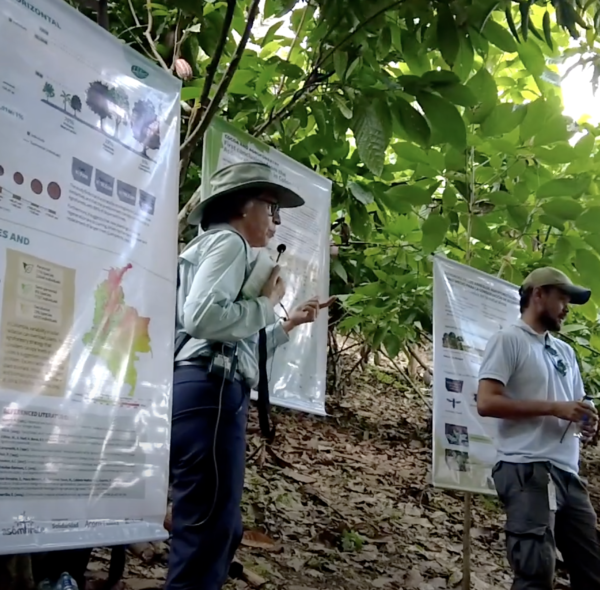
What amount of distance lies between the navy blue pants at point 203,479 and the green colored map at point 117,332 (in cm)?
47

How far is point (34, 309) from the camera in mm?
1279

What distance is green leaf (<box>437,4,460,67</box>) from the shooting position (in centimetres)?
181

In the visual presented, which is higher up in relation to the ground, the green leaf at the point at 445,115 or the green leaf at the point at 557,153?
the green leaf at the point at 557,153

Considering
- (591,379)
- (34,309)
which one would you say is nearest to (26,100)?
(34,309)

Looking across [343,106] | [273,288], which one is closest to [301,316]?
[273,288]

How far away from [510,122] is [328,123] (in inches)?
32.8

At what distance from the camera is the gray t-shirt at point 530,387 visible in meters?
2.71

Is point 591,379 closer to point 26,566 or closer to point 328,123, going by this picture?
point 328,123

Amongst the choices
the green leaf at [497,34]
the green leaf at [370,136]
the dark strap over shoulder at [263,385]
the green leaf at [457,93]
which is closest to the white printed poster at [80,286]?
the dark strap over shoulder at [263,385]

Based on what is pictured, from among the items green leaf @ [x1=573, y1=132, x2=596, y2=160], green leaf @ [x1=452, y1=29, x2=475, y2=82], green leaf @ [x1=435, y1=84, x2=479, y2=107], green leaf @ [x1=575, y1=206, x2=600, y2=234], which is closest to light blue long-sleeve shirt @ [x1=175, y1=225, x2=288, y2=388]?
green leaf @ [x1=435, y1=84, x2=479, y2=107]

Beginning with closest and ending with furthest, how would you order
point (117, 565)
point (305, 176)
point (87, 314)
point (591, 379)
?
point (87, 314)
point (117, 565)
point (305, 176)
point (591, 379)

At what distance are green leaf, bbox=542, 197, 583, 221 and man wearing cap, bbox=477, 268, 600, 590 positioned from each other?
0.26 metres

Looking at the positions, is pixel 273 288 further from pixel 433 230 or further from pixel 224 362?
pixel 433 230

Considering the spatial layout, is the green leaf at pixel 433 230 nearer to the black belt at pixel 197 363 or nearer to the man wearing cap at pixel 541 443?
the man wearing cap at pixel 541 443
